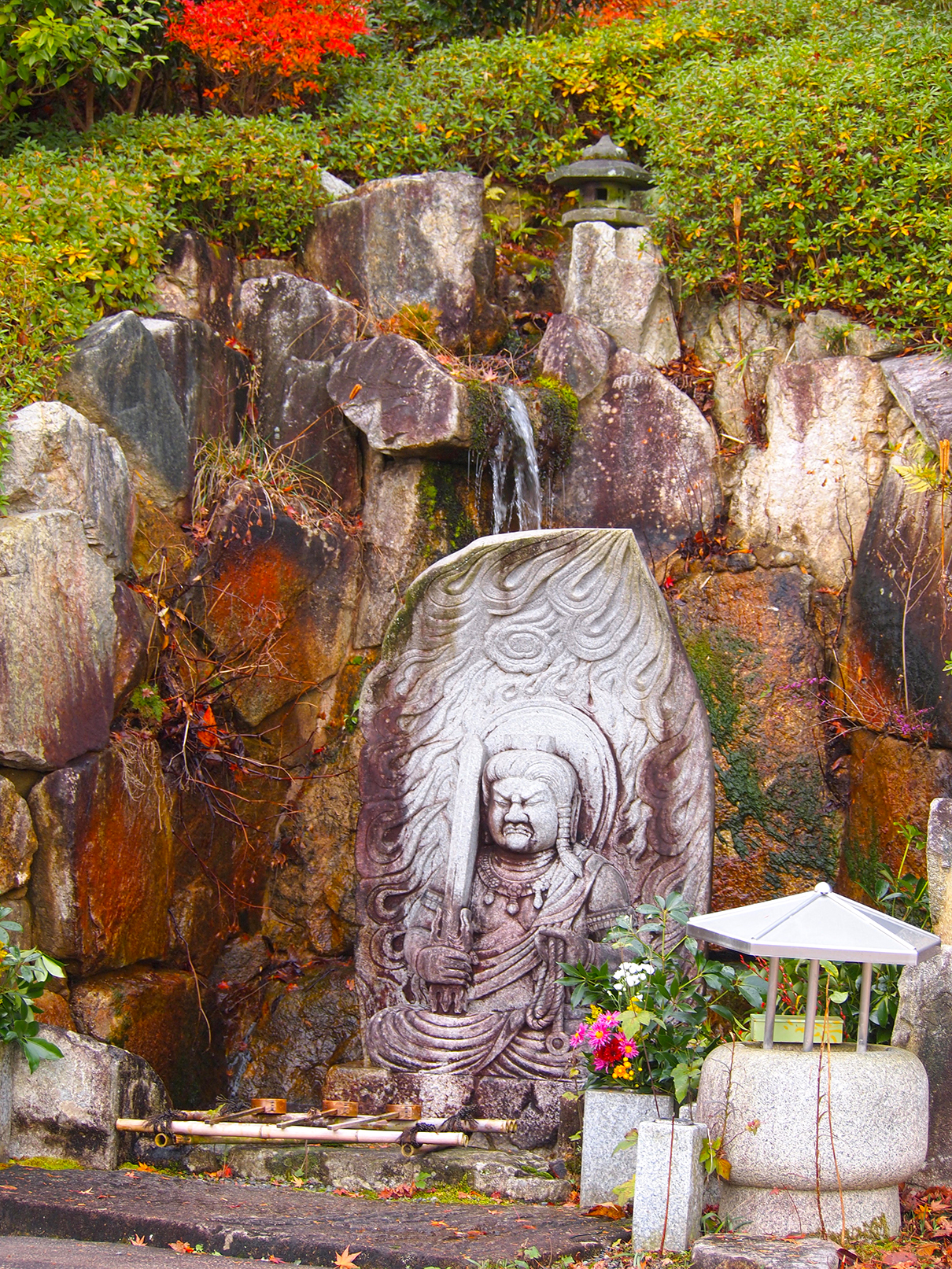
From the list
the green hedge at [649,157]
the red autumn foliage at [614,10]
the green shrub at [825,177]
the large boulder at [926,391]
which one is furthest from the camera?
the red autumn foliage at [614,10]

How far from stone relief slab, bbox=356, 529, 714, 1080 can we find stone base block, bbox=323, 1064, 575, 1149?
0.05m

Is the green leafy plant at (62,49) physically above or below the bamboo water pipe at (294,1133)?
above

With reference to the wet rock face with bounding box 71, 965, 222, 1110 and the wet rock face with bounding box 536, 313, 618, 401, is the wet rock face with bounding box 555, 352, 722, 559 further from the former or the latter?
the wet rock face with bounding box 71, 965, 222, 1110

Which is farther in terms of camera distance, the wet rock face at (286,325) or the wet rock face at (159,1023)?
the wet rock face at (286,325)

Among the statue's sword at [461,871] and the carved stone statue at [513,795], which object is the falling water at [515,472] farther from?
the statue's sword at [461,871]

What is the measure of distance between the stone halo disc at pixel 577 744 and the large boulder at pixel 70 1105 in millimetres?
2186

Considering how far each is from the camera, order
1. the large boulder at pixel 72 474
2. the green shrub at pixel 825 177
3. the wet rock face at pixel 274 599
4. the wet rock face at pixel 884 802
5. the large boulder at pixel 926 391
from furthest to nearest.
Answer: the green shrub at pixel 825 177 → the wet rock face at pixel 274 599 → the large boulder at pixel 926 391 → the wet rock face at pixel 884 802 → the large boulder at pixel 72 474

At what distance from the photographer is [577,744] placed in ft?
19.0

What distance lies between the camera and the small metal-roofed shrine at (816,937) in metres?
3.85

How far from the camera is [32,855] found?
220 inches

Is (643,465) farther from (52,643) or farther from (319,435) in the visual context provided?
(52,643)

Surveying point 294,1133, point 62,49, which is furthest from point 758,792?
point 62,49

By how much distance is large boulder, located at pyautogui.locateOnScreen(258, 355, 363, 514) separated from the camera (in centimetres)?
774

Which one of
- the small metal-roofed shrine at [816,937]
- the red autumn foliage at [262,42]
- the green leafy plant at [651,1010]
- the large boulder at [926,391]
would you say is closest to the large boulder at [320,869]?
the green leafy plant at [651,1010]
